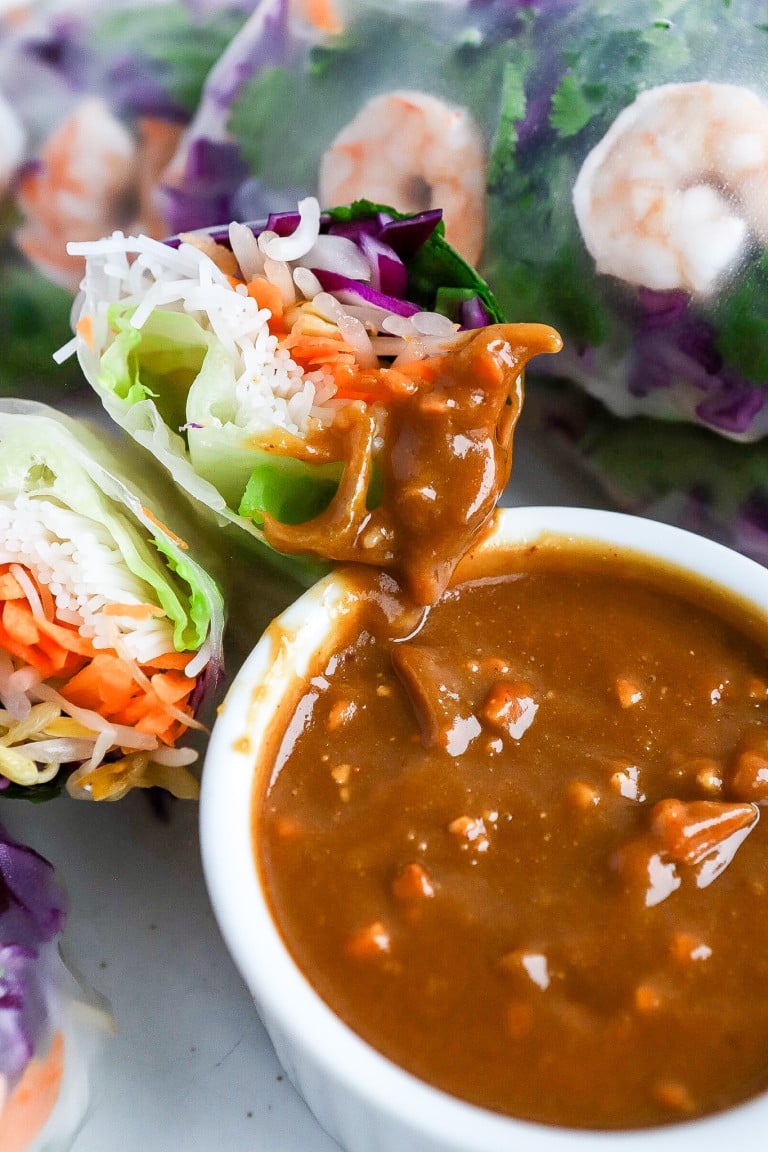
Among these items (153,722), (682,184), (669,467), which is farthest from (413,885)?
(682,184)

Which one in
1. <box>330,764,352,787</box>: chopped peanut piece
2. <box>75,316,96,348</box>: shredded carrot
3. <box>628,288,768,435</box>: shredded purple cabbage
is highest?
<box>75,316,96,348</box>: shredded carrot

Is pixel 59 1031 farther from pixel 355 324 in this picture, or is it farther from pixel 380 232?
pixel 380 232

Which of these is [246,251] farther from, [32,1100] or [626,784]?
[32,1100]

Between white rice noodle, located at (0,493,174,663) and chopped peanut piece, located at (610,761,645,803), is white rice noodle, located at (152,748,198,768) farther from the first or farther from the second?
chopped peanut piece, located at (610,761,645,803)

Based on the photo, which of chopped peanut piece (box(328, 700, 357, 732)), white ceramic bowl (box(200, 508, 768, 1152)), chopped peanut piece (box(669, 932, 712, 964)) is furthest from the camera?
chopped peanut piece (box(328, 700, 357, 732))

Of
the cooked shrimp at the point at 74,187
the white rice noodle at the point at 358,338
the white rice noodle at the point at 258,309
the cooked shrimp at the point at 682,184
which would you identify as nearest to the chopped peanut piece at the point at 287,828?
the white rice noodle at the point at 258,309

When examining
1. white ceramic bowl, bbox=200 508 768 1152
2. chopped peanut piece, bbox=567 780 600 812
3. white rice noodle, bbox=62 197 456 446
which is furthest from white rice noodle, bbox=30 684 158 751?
chopped peanut piece, bbox=567 780 600 812
